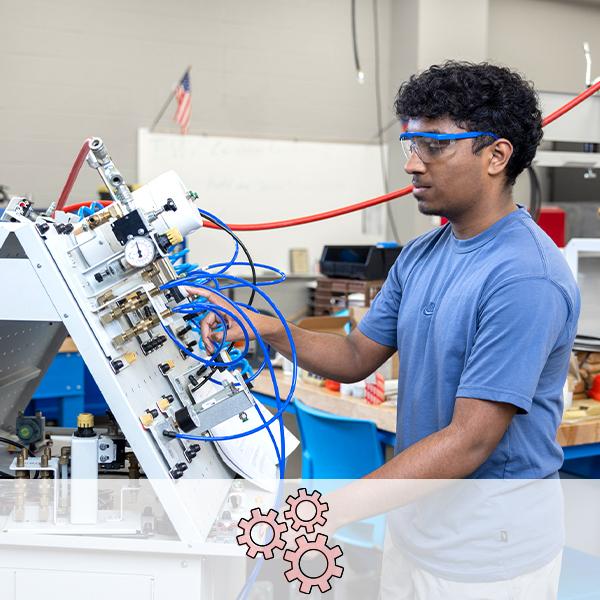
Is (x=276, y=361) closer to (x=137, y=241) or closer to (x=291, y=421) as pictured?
(x=291, y=421)

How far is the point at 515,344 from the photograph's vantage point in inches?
45.0

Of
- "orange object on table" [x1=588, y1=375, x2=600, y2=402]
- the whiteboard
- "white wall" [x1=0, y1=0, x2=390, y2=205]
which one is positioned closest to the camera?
"orange object on table" [x1=588, y1=375, x2=600, y2=402]

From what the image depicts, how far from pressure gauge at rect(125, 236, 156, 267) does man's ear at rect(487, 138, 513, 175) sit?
53 centimetres

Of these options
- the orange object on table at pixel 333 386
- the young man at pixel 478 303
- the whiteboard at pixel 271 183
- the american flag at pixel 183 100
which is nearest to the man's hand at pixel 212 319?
the young man at pixel 478 303

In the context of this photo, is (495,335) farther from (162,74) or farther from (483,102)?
(162,74)

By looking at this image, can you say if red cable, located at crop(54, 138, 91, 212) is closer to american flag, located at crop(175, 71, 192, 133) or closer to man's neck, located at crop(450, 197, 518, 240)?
man's neck, located at crop(450, 197, 518, 240)

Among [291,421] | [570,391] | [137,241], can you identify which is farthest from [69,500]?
[291,421]

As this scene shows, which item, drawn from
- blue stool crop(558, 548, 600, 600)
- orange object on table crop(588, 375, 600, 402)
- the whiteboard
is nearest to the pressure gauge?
blue stool crop(558, 548, 600, 600)

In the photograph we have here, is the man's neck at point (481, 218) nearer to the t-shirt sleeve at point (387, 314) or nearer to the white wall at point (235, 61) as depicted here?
the t-shirt sleeve at point (387, 314)

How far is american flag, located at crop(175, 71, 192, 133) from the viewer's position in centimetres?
498

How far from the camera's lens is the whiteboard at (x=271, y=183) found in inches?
215

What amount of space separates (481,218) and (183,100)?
406cm

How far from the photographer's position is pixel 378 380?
261cm
